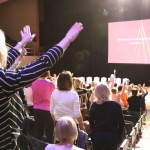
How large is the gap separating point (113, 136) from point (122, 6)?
428 inches

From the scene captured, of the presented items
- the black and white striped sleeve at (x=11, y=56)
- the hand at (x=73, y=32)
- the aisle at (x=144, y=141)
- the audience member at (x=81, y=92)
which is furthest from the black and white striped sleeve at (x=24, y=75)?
the aisle at (x=144, y=141)

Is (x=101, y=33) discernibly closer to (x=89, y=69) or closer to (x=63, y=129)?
(x=89, y=69)

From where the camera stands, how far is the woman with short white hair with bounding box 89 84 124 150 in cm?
261

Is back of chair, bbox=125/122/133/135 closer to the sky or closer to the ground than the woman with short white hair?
closer to the ground

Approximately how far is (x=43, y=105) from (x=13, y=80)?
2649mm

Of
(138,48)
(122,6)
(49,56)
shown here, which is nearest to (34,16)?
(122,6)

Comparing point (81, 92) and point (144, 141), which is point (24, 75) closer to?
point (81, 92)

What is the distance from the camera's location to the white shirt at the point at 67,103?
2.82 metres

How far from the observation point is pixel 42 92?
347 cm

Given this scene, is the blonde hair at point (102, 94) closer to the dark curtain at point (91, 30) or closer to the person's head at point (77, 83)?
the person's head at point (77, 83)

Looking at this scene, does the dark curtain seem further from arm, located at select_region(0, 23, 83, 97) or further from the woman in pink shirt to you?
arm, located at select_region(0, 23, 83, 97)

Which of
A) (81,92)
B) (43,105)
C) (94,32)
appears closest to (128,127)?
(81,92)

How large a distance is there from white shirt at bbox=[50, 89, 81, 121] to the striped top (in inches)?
69.4

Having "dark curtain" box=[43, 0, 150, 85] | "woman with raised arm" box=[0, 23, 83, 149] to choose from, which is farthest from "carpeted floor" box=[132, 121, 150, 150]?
"dark curtain" box=[43, 0, 150, 85]
